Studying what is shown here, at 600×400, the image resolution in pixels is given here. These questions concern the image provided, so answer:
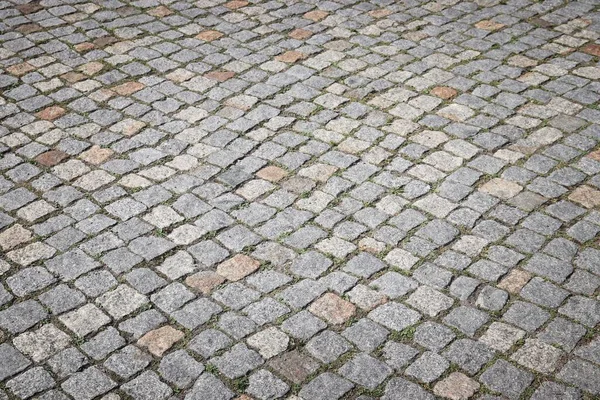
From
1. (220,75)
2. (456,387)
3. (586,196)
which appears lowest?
(456,387)

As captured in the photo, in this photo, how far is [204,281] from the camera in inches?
168

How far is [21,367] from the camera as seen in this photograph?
3721 millimetres

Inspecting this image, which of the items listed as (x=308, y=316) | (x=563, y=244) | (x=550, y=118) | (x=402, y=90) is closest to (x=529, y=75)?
(x=550, y=118)

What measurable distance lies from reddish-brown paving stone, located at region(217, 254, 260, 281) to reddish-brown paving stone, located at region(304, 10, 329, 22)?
3684 mm

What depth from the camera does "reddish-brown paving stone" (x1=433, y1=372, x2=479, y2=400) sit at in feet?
11.7

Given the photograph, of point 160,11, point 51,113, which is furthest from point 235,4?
point 51,113

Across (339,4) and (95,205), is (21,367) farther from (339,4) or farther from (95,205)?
(339,4)

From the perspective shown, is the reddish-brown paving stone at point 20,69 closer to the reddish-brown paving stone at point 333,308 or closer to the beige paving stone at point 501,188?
the reddish-brown paving stone at point 333,308

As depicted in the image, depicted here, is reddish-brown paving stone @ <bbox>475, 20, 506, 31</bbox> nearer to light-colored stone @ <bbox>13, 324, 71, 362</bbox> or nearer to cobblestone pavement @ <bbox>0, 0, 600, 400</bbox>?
cobblestone pavement @ <bbox>0, 0, 600, 400</bbox>

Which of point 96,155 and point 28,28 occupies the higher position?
point 28,28

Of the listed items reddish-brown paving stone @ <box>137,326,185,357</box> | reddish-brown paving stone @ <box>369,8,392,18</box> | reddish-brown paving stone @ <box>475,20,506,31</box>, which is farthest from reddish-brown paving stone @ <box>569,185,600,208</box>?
reddish-brown paving stone @ <box>369,8,392,18</box>

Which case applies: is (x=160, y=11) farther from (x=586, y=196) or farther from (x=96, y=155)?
(x=586, y=196)

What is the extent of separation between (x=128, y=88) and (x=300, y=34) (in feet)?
6.16

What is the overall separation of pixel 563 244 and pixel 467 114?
1651mm
